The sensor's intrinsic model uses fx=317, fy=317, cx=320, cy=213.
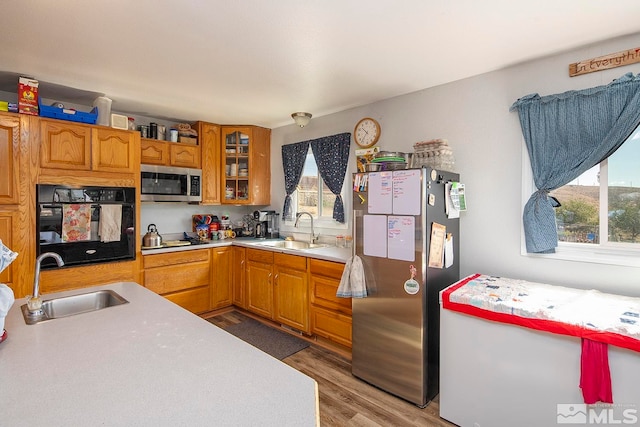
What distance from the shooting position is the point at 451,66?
90.9 inches

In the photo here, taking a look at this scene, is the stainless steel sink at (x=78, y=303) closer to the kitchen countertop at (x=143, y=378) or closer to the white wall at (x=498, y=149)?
the kitchen countertop at (x=143, y=378)

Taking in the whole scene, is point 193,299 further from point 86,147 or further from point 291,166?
point 291,166

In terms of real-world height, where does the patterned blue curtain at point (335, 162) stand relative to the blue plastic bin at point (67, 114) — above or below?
below

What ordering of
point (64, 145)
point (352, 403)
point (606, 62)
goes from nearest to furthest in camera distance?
point (606, 62), point (352, 403), point (64, 145)

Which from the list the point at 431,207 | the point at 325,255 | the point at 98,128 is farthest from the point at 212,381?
the point at 98,128

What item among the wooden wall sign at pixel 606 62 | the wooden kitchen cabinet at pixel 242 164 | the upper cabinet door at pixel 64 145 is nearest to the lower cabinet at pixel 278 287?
the wooden kitchen cabinet at pixel 242 164

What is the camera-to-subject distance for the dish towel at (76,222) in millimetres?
2649

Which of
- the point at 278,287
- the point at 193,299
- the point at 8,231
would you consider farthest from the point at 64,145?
the point at 278,287

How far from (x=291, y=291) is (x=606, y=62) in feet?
9.59

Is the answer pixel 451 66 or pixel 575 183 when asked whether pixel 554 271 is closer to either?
pixel 575 183

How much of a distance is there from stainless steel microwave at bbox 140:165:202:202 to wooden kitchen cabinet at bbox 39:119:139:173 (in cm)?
33

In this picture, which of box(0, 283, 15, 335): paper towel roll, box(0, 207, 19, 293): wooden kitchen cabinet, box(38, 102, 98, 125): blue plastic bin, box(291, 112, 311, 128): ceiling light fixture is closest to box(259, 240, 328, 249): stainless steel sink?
box(291, 112, 311, 128): ceiling light fixture

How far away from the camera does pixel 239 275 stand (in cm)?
380

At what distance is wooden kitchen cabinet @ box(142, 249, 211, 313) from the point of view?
323cm
